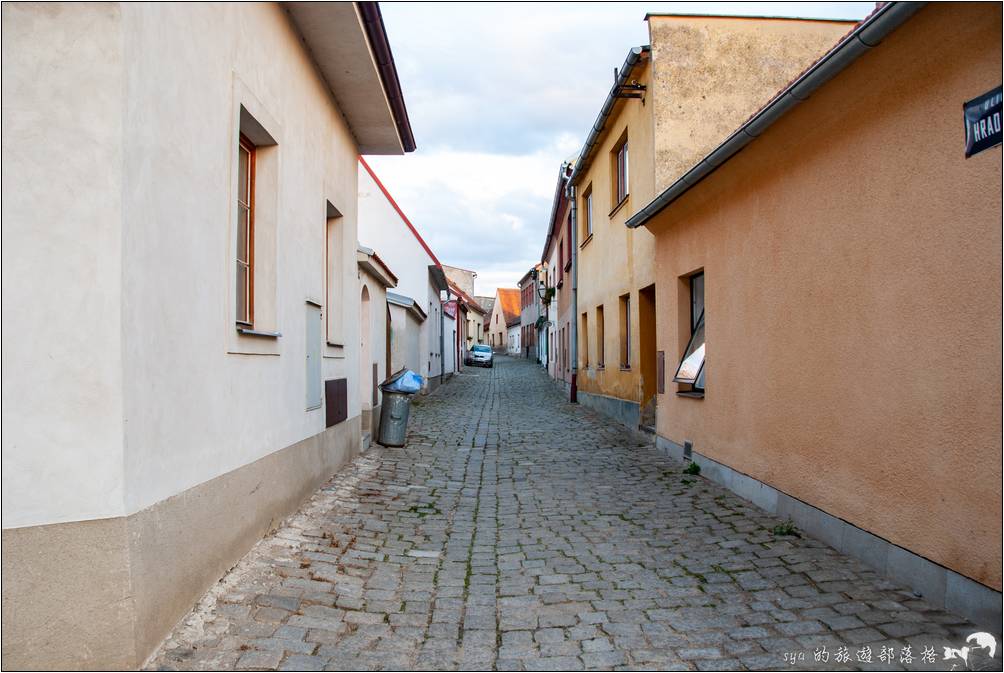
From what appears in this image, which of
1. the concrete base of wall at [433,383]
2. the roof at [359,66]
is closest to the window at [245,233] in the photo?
the roof at [359,66]

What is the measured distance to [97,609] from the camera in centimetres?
303

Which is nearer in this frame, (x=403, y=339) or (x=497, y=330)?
(x=403, y=339)

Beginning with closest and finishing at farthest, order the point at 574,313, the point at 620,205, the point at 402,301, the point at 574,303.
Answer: the point at 620,205 < the point at 402,301 < the point at 574,303 < the point at 574,313

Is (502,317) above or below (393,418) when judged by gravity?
above

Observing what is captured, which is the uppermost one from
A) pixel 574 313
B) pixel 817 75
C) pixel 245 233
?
pixel 817 75

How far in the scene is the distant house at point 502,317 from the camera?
238 feet

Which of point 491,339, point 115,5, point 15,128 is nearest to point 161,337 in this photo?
point 15,128

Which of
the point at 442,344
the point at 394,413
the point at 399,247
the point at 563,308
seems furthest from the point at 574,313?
the point at 442,344

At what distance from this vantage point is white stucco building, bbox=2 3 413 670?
9.68 ft

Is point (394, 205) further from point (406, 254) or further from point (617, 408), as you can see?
point (617, 408)

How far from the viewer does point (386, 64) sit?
6.79 m

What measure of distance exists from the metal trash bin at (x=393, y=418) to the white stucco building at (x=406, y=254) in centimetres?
850

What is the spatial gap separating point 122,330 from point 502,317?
2792 inches

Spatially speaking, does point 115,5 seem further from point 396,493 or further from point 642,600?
point 396,493
